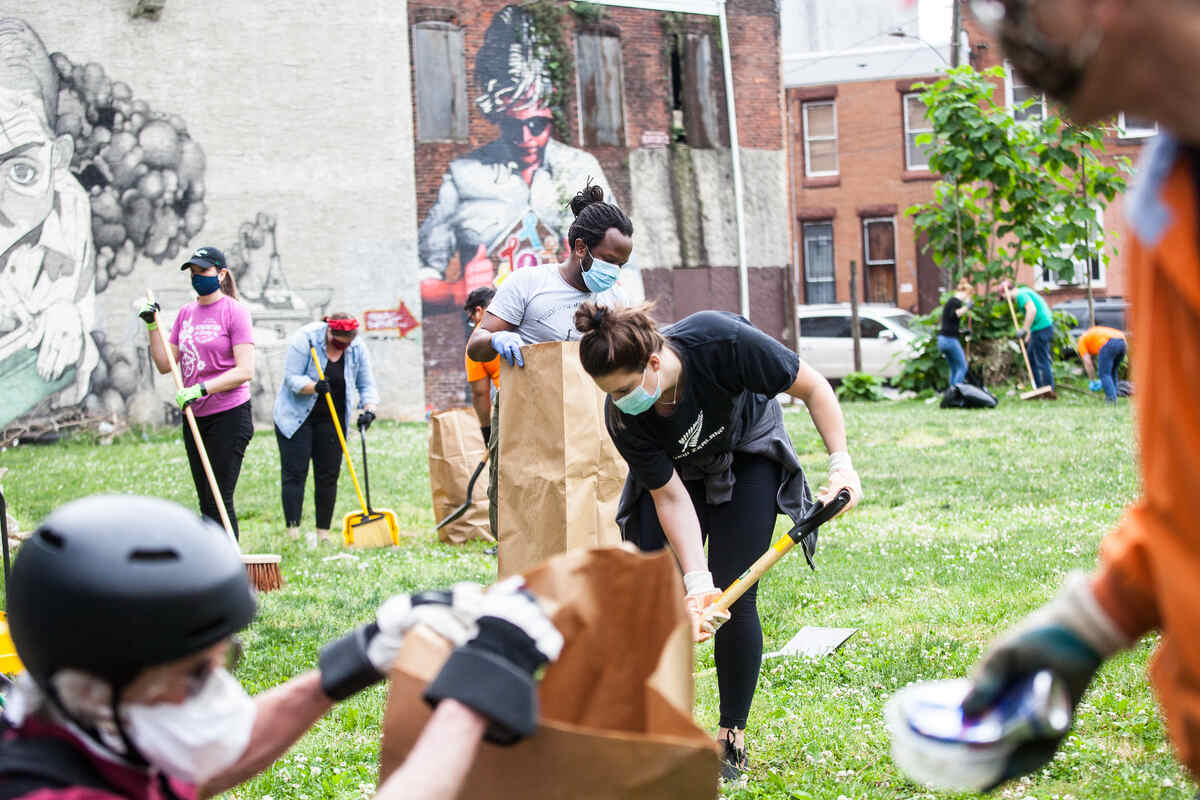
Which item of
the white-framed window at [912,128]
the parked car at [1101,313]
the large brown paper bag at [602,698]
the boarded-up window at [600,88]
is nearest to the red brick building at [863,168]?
the white-framed window at [912,128]

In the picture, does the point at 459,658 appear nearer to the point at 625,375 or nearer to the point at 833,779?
the point at 625,375

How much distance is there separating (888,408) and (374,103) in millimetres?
9651

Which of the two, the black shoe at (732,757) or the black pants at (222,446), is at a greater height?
the black pants at (222,446)

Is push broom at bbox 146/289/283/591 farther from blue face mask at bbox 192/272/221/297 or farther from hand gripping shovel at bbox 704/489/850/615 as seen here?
hand gripping shovel at bbox 704/489/850/615

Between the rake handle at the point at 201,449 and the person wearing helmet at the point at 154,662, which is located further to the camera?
the rake handle at the point at 201,449

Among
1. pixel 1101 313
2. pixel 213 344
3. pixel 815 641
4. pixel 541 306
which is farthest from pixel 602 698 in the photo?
pixel 1101 313

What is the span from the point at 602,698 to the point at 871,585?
5224mm

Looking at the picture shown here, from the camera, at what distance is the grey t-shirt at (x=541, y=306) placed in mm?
5566

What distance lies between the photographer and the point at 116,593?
68.7 inches

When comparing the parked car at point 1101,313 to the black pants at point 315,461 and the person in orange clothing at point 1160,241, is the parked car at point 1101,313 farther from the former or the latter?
the person in orange clothing at point 1160,241

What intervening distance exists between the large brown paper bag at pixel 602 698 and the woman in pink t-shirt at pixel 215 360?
5.69 meters

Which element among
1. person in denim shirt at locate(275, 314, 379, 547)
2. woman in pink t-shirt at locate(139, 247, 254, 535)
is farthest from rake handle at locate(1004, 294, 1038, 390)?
woman in pink t-shirt at locate(139, 247, 254, 535)

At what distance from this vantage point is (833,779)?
4141mm

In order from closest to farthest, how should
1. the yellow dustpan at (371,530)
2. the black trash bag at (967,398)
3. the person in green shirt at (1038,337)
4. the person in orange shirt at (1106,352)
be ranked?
the yellow dustpan at (371,530)
the person in orange shirt at (1106,352)
the black trash bag at (967,398)
the person in green shirt at (1038,337)
